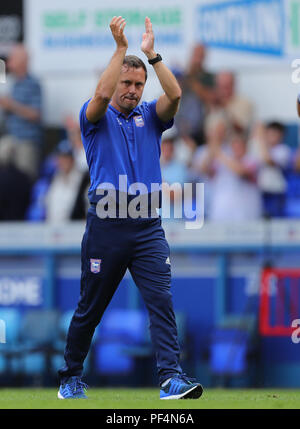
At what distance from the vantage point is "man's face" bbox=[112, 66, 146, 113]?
6.68 m

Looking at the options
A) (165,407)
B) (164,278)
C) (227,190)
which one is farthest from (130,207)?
(227,190)

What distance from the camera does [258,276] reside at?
12.6m

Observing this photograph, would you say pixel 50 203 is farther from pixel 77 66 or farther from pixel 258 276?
pixel 258 276

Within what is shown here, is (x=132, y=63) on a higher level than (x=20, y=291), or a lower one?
higher

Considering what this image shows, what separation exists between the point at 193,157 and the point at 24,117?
8.24ft

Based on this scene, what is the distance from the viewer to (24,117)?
44.8 feet

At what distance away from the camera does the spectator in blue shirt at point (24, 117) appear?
13.6 meters

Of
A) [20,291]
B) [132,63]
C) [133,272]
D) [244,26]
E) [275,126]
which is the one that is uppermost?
[244,26]

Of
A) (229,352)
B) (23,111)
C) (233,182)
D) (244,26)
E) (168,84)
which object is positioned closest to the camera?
(168,84)

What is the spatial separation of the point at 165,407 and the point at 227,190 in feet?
22.4

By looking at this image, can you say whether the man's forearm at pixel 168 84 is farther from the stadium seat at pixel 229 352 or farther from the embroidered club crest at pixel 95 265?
the stadium seat at pixel 229 352

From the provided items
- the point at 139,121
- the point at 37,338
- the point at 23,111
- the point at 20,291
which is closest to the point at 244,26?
the point at 23,111

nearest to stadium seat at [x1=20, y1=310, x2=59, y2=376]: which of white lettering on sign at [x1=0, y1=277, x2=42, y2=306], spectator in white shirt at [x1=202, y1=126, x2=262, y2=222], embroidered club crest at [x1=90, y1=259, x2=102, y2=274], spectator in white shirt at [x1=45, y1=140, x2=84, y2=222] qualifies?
white lettering on sign at [x1=0, y1=277, x2=42, y2=306]

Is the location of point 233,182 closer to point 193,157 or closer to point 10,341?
point 193,157
